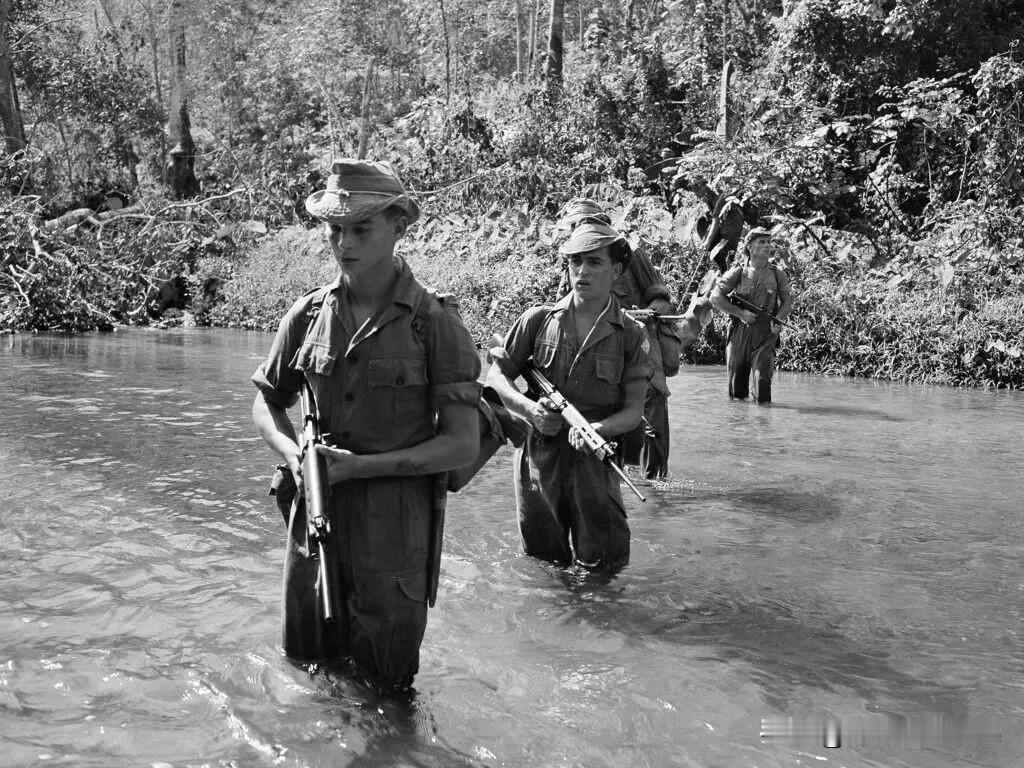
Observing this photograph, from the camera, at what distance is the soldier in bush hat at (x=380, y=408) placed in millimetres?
3539

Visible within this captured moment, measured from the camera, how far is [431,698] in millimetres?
4406

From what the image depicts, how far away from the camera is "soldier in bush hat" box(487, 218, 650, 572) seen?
5457 mm

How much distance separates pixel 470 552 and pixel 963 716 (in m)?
3.02

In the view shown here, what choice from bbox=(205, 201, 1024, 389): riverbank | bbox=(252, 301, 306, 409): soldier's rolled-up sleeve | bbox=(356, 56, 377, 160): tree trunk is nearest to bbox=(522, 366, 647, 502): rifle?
bbox=(252, 301, 306, 409): soldier's rolled-up sleeve

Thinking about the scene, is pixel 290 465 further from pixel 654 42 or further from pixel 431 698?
pixel 654 42

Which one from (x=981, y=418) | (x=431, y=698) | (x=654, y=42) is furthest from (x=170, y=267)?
(x=431, y=698)

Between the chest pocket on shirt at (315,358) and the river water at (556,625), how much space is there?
1.25 meters

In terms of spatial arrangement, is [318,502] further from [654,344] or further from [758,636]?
[654,344]

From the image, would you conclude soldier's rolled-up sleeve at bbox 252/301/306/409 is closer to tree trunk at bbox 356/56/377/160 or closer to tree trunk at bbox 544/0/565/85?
tree trunk at bbox 544/0/565/85

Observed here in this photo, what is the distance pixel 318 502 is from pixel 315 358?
54 centimetres

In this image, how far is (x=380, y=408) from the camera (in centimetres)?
359

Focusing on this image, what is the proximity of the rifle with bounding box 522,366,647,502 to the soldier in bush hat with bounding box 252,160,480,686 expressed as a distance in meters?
1.53

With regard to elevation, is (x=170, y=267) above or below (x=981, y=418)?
above

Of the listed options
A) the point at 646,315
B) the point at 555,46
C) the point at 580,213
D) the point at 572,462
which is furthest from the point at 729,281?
the point at 555,46
